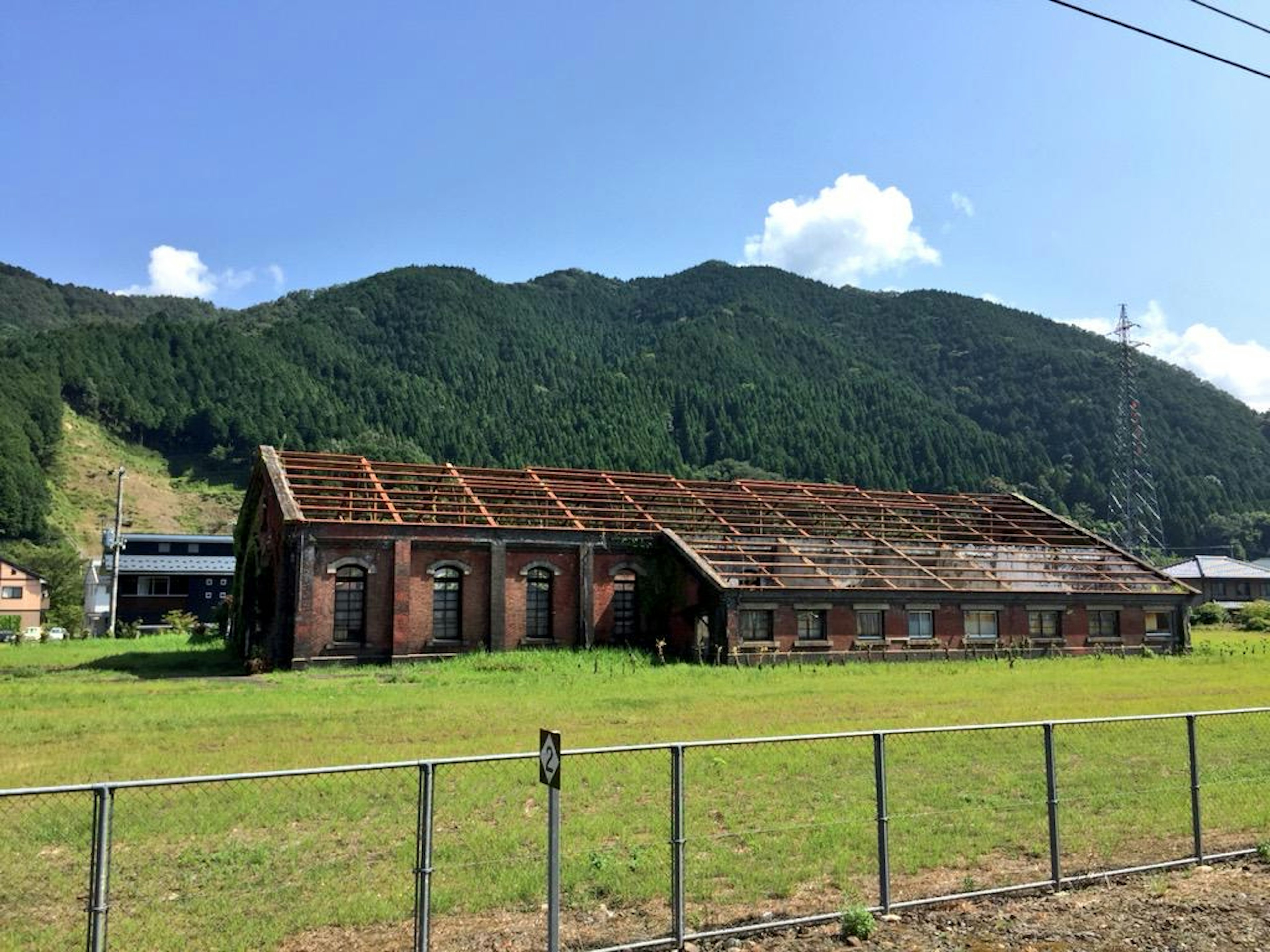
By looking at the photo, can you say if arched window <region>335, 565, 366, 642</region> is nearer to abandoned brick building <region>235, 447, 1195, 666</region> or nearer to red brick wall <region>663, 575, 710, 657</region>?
abandoned brick building <region>235, 447, 1195, 666</region>

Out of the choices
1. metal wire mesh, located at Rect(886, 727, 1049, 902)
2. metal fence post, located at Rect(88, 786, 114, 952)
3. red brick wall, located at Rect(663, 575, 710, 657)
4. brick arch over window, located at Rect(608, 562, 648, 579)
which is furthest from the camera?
brick arch over window, located at Rect(608, 562, 648, 579)

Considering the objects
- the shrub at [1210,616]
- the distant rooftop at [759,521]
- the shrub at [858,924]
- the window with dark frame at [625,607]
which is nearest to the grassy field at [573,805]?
the shrub at [858,924]

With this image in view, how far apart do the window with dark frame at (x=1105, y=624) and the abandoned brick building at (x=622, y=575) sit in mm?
71

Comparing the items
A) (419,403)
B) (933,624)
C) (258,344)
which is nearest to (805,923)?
(933,624)

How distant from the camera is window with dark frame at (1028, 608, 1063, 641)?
41.4 metres

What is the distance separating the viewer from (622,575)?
3859 centimetres

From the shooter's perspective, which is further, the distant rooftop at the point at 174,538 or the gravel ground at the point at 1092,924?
the distant rooftop at the point at 174,538

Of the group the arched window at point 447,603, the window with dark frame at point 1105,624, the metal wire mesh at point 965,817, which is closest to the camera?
the metal wire mesh at point 965,817

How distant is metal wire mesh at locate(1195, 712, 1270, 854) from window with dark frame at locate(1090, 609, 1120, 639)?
26.8 m

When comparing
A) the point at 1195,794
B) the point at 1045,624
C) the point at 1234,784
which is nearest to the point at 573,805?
the point at 1195,794

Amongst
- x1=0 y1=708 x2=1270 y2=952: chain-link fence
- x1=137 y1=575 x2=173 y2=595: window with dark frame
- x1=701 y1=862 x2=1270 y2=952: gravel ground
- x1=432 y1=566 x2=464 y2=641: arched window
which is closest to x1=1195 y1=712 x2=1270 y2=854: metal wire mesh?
x1=0 y1=708 x2=1270 y2=952: chain-link fence

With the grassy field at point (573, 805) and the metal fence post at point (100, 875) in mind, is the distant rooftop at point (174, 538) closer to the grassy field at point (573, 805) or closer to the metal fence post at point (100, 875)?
the grassy field at point (573, 805)

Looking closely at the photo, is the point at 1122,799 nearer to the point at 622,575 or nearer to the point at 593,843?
the point at 593,843

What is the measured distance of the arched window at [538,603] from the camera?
3678 cm
